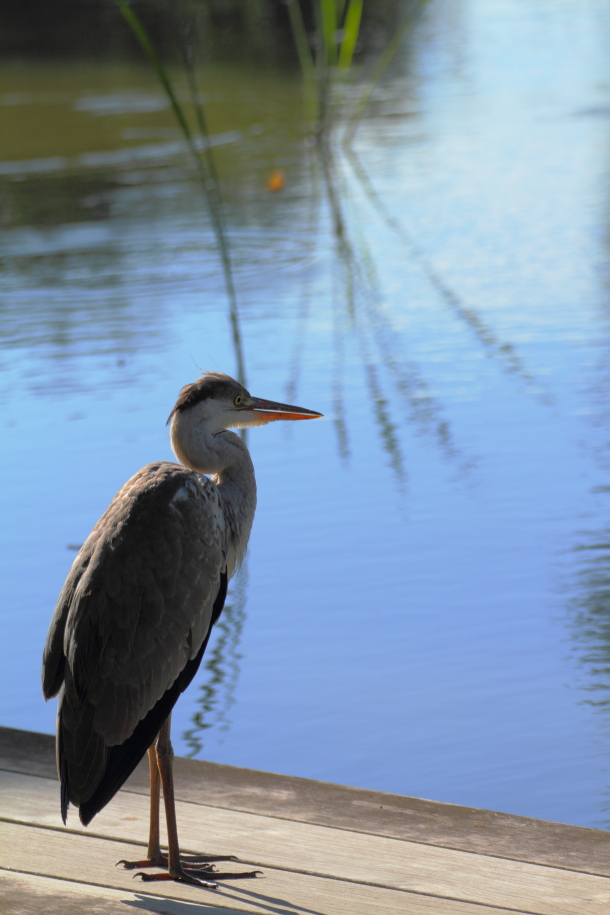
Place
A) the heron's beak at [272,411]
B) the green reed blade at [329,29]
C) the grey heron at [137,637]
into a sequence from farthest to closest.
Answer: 1. the green reed blade at [329,29]
2. the heron's beak at [272,411]
3. the grey heron at [137,637]

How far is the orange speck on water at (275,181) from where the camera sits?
11516 mm

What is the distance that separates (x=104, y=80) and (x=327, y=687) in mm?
15771

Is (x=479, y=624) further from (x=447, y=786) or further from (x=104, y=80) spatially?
(x=104, y=80)

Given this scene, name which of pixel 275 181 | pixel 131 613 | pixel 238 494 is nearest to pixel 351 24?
pixel 275 181

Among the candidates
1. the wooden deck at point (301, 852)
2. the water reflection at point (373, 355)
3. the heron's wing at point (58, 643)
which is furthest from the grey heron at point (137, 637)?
the water reflection at point (373, 355)

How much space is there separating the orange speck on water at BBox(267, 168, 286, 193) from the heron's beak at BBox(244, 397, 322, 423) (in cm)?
802

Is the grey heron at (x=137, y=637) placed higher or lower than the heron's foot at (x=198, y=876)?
higher

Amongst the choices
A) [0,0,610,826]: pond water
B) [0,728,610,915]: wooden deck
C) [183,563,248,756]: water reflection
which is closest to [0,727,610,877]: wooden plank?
[0,728,610,915]: wooden deck

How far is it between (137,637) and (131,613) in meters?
Answer: 0.06

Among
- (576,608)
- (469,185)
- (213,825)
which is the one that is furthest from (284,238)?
(213,825)

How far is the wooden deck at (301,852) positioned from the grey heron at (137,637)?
0.11 m

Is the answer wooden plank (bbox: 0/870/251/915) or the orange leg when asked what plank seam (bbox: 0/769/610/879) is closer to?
the orange leg

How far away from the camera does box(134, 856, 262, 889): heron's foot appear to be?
2.87 m

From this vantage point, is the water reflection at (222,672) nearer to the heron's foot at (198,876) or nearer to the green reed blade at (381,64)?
the heron's foot at (198,876)
